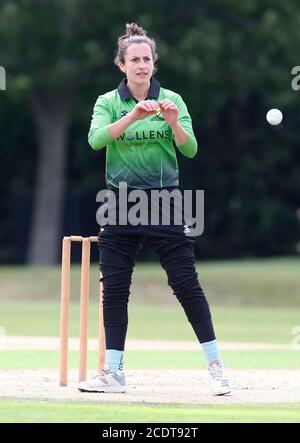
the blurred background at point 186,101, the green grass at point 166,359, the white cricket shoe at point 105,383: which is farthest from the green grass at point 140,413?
the blurred background at point 186,101

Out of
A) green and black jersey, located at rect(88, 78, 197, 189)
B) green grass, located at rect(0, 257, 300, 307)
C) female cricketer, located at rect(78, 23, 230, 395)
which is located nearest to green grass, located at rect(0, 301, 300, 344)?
green grass, located at rect(0, 257, 300, 307)

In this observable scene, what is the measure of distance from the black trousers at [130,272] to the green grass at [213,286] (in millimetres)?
13752

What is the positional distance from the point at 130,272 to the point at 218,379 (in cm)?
85

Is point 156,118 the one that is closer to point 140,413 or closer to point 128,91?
point 128,91

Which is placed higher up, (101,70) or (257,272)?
(101,70)

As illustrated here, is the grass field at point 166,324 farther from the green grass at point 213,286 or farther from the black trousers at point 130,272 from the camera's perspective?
the black trousers at point 130,272

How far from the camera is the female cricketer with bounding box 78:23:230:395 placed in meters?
7.67

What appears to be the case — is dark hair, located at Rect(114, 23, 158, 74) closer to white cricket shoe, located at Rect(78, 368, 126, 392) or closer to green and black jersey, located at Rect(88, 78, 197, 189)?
green and black jersey, located at Rect(88, 78, 197, 189)

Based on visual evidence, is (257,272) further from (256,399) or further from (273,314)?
(256,399)

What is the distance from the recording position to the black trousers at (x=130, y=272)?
769cm

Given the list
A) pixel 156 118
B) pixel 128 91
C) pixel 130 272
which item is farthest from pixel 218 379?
pixel 128 91
